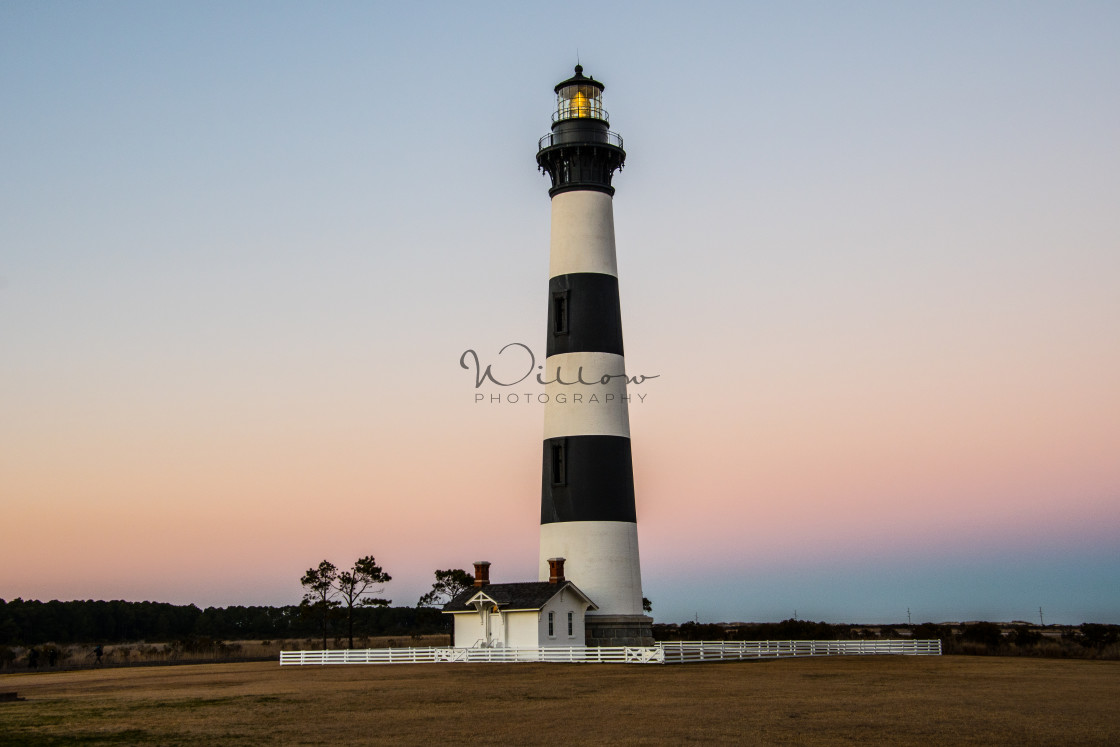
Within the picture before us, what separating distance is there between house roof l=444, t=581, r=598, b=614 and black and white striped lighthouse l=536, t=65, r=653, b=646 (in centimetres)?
95

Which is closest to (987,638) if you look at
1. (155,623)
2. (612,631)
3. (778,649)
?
(778,649)

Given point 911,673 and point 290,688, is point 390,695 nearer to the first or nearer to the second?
point 290,688

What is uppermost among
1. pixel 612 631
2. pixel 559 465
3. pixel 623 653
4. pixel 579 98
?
pixel 579 98

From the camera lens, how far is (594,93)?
42.8 m

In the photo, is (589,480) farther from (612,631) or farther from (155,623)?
(155,623)

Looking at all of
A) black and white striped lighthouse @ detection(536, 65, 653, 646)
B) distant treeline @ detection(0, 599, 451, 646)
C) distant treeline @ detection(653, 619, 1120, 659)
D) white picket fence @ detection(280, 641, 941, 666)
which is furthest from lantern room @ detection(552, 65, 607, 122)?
distant treeline @ detection(0, 599, 451, 646)

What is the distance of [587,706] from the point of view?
75.1 feet

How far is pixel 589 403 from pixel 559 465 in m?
2.50

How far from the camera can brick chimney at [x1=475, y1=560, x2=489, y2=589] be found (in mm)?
41625

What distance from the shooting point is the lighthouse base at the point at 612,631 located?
38.7 metres

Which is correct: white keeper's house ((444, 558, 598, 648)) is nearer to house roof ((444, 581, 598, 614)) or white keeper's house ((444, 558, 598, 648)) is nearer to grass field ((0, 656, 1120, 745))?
house roof ((444, 581, 598, 614))

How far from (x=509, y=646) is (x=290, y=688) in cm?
1174

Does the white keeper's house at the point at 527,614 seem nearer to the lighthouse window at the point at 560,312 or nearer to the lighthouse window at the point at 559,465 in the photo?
the lighthouse window at the point at 559,465

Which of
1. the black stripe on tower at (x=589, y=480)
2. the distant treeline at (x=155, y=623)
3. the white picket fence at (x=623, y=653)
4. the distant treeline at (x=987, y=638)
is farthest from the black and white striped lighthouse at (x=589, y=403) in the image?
the distant treeline at (x=155, y=623)
